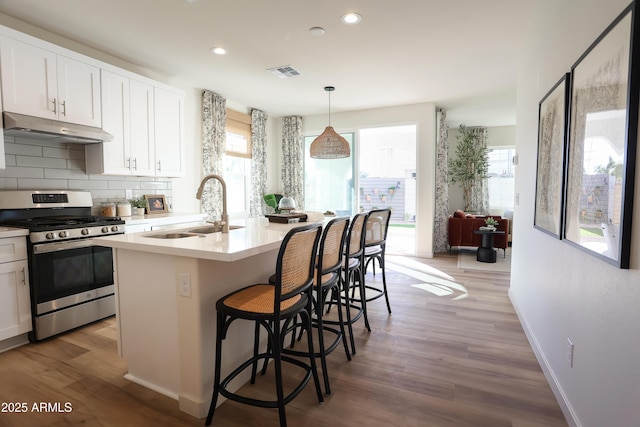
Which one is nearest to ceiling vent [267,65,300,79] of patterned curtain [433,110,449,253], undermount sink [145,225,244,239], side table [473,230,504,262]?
undermount sink [145,225,244,239]

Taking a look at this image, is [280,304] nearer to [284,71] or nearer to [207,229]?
[207,229]

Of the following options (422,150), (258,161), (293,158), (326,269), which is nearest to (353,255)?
(326,269)

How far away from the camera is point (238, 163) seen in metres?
6.12

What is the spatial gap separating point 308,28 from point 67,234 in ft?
9.38

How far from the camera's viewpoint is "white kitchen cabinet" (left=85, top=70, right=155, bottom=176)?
137 inches

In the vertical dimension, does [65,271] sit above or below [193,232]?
below

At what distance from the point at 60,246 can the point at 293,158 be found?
462cm

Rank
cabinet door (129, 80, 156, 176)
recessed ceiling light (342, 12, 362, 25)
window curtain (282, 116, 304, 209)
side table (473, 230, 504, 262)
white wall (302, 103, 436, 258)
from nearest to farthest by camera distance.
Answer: recessed ceiling light (342, 12, 362, 25)
cabinet door (129, 80, 156, 176)
side table (473, 230, 504, 262)
white wall (302, 103, 436, 258)
window curtain (282, 116, 304, 209)

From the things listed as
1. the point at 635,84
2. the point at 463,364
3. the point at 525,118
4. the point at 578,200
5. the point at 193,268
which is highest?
the point at 525,118

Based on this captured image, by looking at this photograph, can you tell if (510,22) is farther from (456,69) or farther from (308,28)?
(308,28)

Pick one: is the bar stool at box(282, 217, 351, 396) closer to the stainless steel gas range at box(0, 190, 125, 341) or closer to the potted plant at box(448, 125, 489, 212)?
the stainless steel gas range at box(0, 190, 125, 341)

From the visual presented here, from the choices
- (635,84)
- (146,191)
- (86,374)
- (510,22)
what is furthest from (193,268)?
(510,22)

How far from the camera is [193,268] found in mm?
1779

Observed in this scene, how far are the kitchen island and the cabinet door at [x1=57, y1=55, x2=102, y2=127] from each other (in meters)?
1.92
